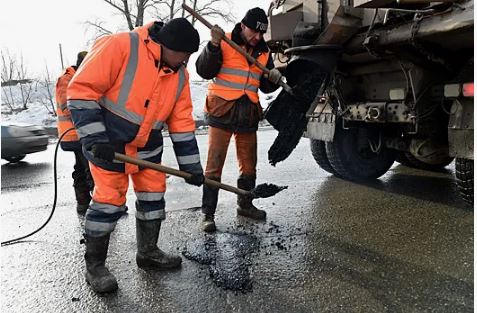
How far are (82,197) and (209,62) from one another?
1952 mm

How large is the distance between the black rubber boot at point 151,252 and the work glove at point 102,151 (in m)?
0.71

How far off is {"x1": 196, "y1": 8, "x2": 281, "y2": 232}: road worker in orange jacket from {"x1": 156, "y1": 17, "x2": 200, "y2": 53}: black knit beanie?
839 millimetres

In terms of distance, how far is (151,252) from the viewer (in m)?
2.80

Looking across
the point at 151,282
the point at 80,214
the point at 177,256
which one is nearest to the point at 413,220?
the point at 177,256

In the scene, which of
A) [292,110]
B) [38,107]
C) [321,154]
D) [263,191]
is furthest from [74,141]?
[38,107]

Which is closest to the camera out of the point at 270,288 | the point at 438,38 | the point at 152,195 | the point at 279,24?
the point at 270,288

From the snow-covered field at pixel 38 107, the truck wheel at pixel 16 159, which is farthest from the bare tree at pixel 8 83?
the truck wheel at pixel 16 159

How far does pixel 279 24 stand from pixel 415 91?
4.32 ft

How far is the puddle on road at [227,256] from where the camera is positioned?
2.51m

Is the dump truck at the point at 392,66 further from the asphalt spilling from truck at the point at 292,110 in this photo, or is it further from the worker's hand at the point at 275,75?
the worker's hand at the point at 275,75

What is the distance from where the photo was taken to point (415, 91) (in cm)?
340

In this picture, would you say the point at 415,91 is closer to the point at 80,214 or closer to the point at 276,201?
the point at 276,201

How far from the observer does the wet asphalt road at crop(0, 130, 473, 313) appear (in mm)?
2289

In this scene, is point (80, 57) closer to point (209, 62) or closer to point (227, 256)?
point (209, 62)
